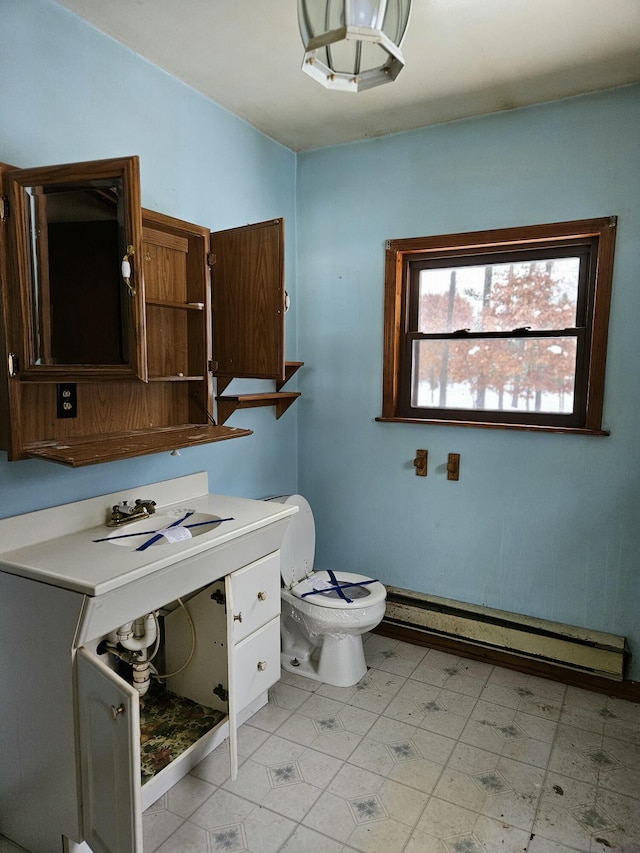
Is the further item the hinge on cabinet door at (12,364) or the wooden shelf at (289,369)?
the wooden shelf at (289,369)

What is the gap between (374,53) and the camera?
4.29 feet

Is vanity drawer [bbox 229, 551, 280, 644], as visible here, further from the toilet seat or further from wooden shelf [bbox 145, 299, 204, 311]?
wooden shelf [bbox 145, 299, 204, 311]

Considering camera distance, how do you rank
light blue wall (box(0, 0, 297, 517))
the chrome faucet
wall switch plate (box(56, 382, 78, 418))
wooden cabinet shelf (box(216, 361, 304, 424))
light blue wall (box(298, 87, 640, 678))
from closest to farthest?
light blue wall (box(0, 0, 297, 517)), wall switch plate (box(56, 382, 78, 418)), the chrome faucet, light blue wall (box(298, 87, 640, 678)), wooden cabinet shelf (box(216, 361, 304, 424))

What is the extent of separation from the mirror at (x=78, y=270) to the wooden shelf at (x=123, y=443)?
22cm

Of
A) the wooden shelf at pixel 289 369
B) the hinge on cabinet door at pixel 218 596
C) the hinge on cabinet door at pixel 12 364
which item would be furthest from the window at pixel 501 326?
the hinge on cabinet door at pixel 12 364

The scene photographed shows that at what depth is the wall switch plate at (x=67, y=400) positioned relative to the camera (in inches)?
68.3

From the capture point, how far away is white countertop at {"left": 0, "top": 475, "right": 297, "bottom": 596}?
139 cm

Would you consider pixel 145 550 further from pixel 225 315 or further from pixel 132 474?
pixel 225 315

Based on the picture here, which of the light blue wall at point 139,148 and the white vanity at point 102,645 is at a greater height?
the light blue wall at point 139,148

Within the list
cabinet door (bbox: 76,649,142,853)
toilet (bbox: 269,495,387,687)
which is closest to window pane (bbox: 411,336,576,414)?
toilet (bbox: 269,495,387,687)

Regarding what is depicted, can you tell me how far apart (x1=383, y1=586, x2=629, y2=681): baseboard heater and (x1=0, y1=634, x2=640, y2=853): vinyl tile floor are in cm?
13

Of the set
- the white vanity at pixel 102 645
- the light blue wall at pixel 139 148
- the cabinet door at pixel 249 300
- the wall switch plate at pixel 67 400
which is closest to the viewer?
the white vanity at pixel 102 645

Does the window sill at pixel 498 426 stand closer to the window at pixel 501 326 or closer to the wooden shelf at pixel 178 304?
the window at pixel 501 326

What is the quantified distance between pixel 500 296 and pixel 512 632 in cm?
155
